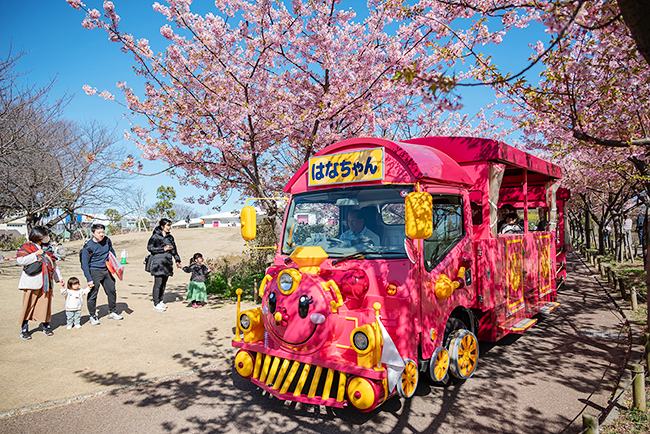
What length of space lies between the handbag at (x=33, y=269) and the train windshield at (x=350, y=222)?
15.8 feet

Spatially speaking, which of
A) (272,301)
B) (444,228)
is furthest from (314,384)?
(444,228)

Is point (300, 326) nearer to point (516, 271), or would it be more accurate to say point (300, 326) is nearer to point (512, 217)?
point (516, 271)

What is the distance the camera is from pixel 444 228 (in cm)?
465

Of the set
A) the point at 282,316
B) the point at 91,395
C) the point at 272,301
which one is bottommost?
the point at 91,395

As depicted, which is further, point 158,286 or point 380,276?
point 158,286

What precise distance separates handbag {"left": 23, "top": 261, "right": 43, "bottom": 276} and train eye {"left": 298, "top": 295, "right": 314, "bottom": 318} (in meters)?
5.56

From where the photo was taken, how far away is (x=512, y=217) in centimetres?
735

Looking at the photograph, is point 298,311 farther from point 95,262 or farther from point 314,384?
point 95,262

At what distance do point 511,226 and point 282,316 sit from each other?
5.12 meters

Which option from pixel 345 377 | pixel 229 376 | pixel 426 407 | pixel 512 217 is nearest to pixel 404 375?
pixel 345 377

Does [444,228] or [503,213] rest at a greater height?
[503,213]

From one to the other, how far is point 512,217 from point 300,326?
5.40 meters

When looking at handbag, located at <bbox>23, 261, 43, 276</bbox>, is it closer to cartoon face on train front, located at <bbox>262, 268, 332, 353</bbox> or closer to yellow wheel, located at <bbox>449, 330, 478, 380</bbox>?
cartoon face on train front, located at <bbox>262, 268, 332, 353</bbox>

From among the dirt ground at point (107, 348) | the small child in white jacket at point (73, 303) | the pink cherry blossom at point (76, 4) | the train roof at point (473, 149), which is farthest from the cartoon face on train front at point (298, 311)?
the pink cherry blossom at point (76, 4)
